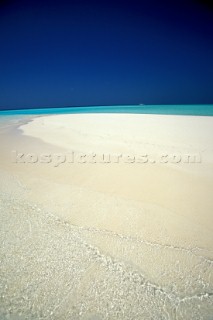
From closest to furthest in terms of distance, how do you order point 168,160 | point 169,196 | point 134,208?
point 134,208 → point 169,196 → point 168,160

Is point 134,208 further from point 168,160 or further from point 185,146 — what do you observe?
point 185,146

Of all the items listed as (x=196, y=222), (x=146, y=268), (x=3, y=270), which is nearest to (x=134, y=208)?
(x=196, y=222)

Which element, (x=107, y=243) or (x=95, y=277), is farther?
(x=107, y=243)

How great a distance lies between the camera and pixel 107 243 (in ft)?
5.12

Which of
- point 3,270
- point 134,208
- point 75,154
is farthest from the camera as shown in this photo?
point 75,154

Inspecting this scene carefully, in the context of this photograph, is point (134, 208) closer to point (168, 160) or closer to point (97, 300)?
point (97, 300)

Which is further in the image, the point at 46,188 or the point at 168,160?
the point at 168,160

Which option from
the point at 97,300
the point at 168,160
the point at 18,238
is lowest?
the point at 97,300

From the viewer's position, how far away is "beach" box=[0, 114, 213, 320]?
109 cm

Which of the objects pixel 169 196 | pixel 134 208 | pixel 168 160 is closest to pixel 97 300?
pixel 134 208

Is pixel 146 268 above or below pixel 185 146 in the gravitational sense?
below

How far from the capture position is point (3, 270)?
4.27ft

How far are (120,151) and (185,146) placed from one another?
6.26ft

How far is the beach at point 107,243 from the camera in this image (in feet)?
3.59
